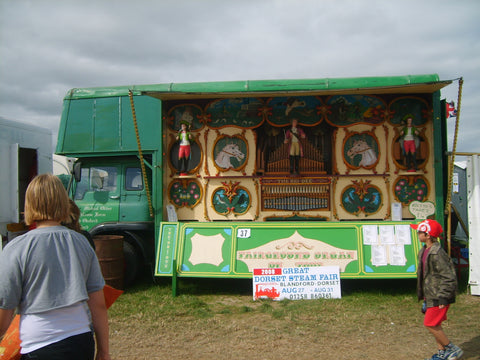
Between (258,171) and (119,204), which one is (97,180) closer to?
(119,204)

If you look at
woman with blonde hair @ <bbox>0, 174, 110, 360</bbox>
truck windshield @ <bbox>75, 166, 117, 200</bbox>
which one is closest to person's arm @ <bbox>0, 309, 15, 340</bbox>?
woman with blonde hair @ <bbox>0, 174, 110, 360</bbox>

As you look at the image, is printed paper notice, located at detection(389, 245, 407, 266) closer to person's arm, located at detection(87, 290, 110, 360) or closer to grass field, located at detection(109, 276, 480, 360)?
grass field, located at detection(109, 276, 480, 360)

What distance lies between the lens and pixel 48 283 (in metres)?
1.81

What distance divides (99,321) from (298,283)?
14.5 feet

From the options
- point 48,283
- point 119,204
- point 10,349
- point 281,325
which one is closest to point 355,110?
point 281,325

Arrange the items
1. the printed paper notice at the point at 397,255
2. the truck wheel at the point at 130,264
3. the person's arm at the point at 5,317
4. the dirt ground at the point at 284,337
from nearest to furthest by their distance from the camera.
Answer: the person's arm at the point at 5,317 < the dirt ground at the point at 284,337 < the printed paper notice at the point at 397,255 < the truck wheel at the point at 130,264

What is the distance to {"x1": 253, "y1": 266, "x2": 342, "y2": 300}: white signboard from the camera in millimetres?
5977

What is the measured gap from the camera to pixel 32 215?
6.26 ft

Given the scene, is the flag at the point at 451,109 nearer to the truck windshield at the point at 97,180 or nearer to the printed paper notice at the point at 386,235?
the printed paper notice at the point at 386,235

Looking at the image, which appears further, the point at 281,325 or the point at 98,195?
the point at 98,195

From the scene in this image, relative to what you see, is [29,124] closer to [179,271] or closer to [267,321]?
[179,271]

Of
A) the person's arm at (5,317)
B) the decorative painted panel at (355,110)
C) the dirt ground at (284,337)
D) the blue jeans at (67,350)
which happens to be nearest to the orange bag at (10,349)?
the blue jeans at (67,350)

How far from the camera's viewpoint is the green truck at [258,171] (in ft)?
20.9

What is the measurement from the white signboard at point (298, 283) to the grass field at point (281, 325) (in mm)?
143
